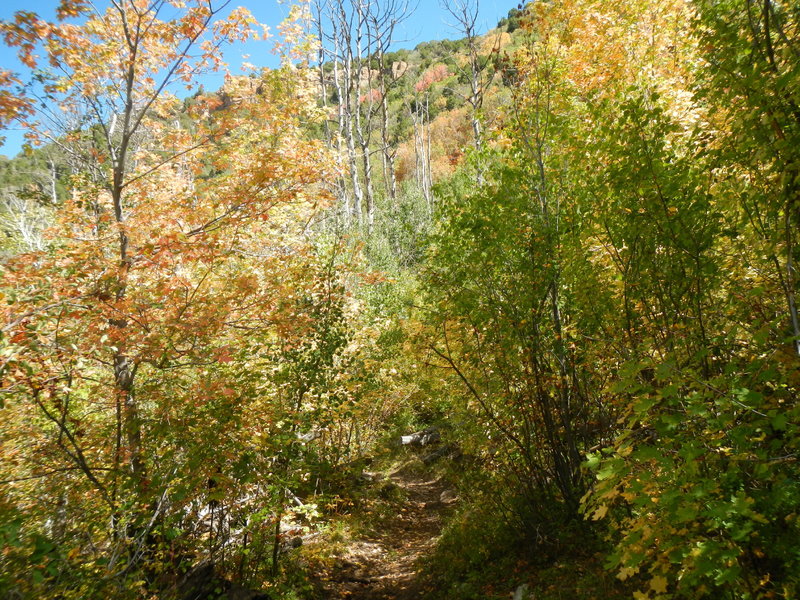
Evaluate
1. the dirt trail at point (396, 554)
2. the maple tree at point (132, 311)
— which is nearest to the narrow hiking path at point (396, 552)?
A: the dirt trail at point (396, 554)

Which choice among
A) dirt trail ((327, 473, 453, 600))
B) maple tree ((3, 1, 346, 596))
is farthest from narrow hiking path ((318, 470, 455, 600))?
maple tree ((3, 1, 346, 596))

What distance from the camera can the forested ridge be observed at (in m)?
2.56

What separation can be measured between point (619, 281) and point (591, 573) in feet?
9.22

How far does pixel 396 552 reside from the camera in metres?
7.42

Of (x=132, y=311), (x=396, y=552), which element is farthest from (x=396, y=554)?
(x=132, y=311)

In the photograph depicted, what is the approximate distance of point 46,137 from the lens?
5.09m

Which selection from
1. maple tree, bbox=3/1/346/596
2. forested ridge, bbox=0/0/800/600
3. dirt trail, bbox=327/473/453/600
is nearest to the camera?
forested ridge, bbox=0/0/800/600

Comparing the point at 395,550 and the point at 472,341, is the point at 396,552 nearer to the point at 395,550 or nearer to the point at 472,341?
the point at 395,550

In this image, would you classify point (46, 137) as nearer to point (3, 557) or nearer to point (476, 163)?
point (3, 557)

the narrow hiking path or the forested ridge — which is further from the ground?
the forested ridge

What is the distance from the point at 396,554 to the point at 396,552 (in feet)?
0.29

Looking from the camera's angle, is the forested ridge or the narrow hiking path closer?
the forested ridge

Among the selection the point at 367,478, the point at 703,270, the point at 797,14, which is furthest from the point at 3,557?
the point at 367,478

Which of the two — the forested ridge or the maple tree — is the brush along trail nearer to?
the forested ridge
